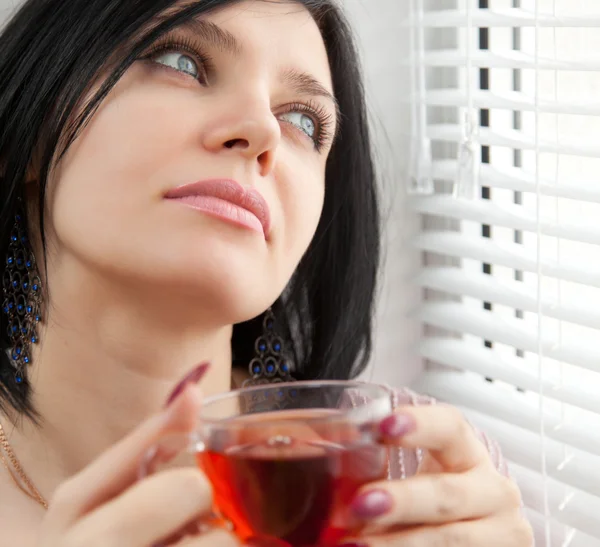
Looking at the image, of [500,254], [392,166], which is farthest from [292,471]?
[392,166]

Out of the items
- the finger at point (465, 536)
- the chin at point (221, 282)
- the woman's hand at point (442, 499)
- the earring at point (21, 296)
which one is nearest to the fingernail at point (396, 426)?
the woman's hand at point (442, 499)

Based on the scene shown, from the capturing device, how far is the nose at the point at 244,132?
41.2 inches

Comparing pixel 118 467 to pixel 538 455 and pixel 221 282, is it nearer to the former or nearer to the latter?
pixel 221 282

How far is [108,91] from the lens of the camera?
1.09m

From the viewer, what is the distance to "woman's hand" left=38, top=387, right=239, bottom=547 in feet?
2.36

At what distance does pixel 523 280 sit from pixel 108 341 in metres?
0.88

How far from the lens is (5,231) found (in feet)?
4.00

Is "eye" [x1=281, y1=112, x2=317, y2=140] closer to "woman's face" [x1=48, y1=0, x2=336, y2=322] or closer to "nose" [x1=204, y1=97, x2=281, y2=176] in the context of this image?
"woman's face" [x1=48, y1=0, x2=336, y2=322]

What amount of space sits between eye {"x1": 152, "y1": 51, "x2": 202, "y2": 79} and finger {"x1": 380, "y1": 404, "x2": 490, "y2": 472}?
565 mm

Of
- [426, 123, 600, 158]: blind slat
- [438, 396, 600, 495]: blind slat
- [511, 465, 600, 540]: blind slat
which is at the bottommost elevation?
[511, 465, 600, 540]: blind slat

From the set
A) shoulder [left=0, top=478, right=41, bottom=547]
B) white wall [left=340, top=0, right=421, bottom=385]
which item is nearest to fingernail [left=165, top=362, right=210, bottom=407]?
shoulder [left=0, top=478, right=41, bottom=547]

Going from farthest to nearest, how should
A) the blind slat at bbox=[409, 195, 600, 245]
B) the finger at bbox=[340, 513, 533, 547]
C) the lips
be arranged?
A: 1. the blind slat at bbox=[409, 195, 600, 245]
2. the lips
3. the finger at bbox=[340, 513, 533, 547]

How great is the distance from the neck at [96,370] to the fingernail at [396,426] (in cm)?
46

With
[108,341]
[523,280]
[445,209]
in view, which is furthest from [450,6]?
[108,341]
